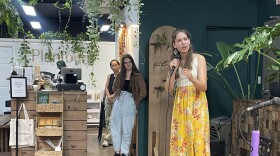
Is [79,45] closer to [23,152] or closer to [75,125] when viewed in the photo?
[75,125]

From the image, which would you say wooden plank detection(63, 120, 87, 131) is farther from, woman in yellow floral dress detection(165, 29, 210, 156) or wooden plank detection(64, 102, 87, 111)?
woman in yellow floral dress detection(165, 29, 210, 156)

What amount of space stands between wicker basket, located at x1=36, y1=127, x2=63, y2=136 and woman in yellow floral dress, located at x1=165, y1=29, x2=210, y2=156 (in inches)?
75.9

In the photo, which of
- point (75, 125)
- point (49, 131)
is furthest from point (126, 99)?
point (49, 131)

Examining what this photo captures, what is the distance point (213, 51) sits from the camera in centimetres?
457

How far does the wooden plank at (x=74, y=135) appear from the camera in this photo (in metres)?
4.12

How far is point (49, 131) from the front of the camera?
393 centimetres

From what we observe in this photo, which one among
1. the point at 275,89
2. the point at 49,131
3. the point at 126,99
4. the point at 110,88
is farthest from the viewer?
the point at 110,88

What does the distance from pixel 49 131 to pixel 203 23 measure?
8.30ft

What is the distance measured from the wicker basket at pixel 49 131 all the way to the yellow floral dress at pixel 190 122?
6.33 ft

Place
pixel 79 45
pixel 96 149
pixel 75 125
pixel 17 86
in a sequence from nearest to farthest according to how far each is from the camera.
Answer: pixel 17 86 < pixel 75 125 < pixel 96 149 < pixel 79 45

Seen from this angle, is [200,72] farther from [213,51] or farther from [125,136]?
[213,51]

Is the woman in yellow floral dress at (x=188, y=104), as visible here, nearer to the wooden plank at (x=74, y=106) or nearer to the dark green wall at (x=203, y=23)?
the dark green wall at (x=203, y=23)

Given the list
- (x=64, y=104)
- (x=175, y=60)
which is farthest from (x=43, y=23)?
(x=175, y=60)

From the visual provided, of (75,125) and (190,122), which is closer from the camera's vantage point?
(190,122)
